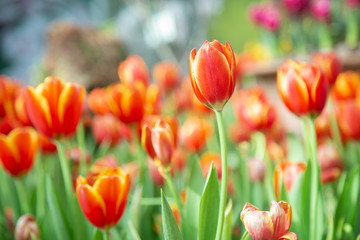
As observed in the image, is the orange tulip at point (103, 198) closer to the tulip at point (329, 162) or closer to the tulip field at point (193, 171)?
the tulip field at point (193, 171)

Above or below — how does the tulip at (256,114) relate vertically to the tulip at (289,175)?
above

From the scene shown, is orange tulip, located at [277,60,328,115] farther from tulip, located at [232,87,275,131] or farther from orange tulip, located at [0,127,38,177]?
orange tulip, located at [0,127,38,177]

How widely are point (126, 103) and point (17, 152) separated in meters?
0.18

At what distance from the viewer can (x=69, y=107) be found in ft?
1.67

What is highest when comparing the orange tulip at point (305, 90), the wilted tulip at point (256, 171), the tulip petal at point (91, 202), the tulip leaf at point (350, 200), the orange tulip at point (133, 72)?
the orange tulip at point (133, 72)

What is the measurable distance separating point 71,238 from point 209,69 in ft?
1.07

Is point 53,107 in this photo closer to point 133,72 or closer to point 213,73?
point 213,73

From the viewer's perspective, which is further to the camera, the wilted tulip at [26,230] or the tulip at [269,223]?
the wilted tulip at [26,230]

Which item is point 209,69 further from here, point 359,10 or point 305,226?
point 359,10

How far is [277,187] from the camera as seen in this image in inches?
19.9

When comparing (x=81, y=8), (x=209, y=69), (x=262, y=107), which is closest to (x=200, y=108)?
(x=262, y=107)

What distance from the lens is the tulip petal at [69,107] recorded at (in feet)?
1.65

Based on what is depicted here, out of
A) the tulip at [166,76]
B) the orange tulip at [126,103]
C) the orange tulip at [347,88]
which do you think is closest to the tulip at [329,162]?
the orange tulip at [347,88]

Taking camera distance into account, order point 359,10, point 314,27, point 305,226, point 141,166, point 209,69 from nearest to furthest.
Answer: point 209,69, point 305,226, point 141,166, point 359,10, point 314,27
